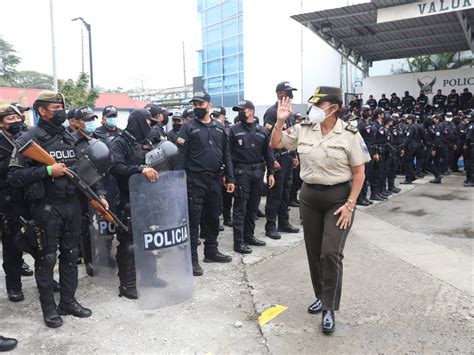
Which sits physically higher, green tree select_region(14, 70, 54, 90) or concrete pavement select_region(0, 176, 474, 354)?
green tree select_region(14, 70, 54, 90)

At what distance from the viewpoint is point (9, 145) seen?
395 cm

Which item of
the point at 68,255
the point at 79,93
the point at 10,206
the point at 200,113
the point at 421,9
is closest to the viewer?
the point at 68,255

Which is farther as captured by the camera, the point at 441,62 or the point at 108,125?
the point at 441,62

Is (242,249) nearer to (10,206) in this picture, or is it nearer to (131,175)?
(131,175)

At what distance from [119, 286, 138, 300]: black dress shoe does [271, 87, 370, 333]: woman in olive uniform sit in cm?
180

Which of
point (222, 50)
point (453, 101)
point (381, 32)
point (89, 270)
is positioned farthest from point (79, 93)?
point (89, 270)

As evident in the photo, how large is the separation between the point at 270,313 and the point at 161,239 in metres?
1.14

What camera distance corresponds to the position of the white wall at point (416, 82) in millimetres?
19180

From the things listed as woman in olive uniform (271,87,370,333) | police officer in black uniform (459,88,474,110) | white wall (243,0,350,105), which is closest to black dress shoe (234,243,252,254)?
woman in olive uniform (271,87,370,333)

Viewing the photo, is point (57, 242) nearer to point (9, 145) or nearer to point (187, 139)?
point (9, 145)

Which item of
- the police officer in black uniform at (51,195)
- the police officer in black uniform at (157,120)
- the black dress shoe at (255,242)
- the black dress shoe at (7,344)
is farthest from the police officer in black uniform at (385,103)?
the black dress shoe at (7,344)

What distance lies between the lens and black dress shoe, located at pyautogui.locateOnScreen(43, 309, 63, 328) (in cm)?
360

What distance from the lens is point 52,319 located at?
3.62m

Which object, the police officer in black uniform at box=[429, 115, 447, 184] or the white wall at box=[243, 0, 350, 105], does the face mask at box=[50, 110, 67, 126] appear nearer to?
the police officer in black uniform at box=[429, 115, 447, 184]
